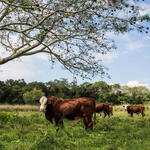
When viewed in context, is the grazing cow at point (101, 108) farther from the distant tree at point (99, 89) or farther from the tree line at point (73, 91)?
the distant tree at point (99, 89)

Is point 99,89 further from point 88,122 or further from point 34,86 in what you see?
point 88,122

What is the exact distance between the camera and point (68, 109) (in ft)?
30.3

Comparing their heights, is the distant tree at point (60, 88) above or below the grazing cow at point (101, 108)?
above

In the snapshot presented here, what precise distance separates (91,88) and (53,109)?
54697 millimetres

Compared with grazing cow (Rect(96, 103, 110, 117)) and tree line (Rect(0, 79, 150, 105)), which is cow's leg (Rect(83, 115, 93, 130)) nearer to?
grazing cow (Rect(96, 103, 110, 117))

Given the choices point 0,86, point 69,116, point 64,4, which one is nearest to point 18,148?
point 69,116

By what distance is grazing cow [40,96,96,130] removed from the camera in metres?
9.24

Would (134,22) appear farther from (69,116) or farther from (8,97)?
(8,97)

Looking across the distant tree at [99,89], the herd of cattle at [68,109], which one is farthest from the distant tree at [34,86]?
the herd of cattle at [68,109]

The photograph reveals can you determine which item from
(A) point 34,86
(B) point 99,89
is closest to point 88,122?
(B) point 99,89

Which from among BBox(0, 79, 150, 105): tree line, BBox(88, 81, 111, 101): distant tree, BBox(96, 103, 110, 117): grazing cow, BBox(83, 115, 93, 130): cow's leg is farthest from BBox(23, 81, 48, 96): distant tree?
BBox(83, 115, 93, 130): cow's leg

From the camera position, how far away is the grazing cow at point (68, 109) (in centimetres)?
924

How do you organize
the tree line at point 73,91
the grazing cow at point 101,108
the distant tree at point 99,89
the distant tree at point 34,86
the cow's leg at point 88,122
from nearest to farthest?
the cow's leg at point 88,122, the grazing cow at point 101,108, the tree line at point 73,91, the distant tree at point 99,89, the distant tree at point 34,86

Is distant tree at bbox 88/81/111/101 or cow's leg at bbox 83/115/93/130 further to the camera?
Result: distant tree at bbox 88/81/111/101
